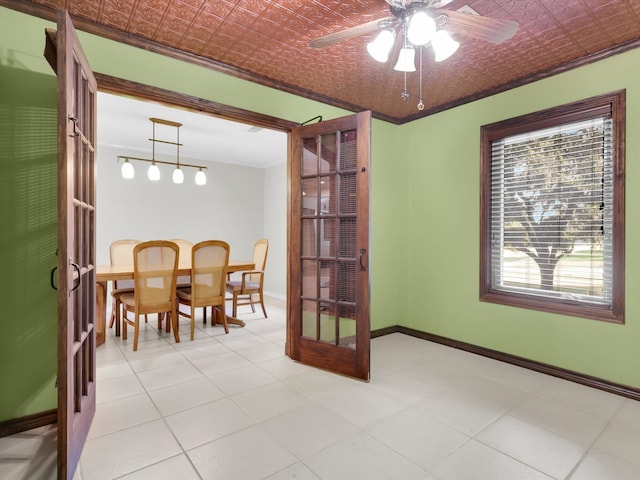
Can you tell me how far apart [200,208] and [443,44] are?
5.46 metres

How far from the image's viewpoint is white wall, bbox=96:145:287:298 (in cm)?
549

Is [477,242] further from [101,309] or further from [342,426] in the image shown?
[101,309]

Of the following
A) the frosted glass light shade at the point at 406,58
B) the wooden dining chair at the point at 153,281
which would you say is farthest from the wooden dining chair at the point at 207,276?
the frosted glass light shade at the point at 406,58

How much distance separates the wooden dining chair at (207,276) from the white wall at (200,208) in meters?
2.40

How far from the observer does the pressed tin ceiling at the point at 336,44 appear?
1.99 metres

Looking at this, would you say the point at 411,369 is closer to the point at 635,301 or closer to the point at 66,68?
the point at 635,301

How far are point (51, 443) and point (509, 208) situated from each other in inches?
146

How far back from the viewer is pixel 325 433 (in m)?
1.93

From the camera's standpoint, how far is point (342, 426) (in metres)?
2.00

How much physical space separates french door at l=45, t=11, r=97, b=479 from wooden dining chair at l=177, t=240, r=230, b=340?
1.60 m

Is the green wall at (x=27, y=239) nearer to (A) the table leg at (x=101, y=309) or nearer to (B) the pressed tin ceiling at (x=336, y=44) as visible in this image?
(B) the pressed tin ceiling at (x=336, y=44)

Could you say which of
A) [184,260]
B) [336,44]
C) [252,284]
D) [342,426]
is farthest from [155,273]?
[336,44]

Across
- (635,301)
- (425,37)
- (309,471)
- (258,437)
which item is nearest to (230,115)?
(425,37)

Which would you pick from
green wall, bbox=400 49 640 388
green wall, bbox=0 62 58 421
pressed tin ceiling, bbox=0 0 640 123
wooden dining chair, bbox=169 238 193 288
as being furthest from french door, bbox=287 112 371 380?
wooden dining chair, bbox=169 238 193 288
